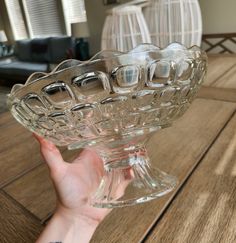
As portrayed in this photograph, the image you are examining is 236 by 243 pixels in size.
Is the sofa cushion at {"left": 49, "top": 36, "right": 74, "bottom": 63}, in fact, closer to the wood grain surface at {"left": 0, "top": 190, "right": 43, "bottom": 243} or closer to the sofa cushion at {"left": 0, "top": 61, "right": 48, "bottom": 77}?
the sofa cushion at {"left": 0, "top": 61, "right": 48, "bottom": 77}

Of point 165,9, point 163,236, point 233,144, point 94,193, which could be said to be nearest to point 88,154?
point 94,193

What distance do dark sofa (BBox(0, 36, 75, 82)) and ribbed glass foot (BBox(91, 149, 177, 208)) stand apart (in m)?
3.43

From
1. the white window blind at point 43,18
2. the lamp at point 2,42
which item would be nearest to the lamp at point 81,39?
the white window blind at point 43,18

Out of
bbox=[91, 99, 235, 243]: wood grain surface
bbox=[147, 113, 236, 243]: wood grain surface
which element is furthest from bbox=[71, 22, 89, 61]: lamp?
bbox=[147, 113, 236, 243]: wood grain surface

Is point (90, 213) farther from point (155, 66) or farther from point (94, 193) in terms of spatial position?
point (155, 66)

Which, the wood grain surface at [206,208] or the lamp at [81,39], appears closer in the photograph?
the wood grain surface at [206,208]

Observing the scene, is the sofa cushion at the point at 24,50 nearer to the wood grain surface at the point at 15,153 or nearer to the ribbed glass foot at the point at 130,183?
the wood grain surface at the point at 15,153

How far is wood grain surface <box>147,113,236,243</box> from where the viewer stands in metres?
0.34

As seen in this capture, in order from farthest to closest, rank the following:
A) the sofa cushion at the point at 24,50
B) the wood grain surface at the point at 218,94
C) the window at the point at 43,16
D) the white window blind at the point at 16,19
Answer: the white window blind at the point at 16,19 → the sofa cushion at the point at 24,50 → the window at the point at 43,16 → the wood grain surface at the point at 218,94

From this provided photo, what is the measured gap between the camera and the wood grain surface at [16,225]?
1.24 ft

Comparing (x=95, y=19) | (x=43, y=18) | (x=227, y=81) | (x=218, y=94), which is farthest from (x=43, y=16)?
(x=218, y=94)

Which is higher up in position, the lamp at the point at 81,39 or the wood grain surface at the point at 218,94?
the wood grain surface at the point at 218,94

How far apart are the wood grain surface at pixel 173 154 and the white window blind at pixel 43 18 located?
162 inches

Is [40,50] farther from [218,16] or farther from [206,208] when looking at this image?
[206,208]
